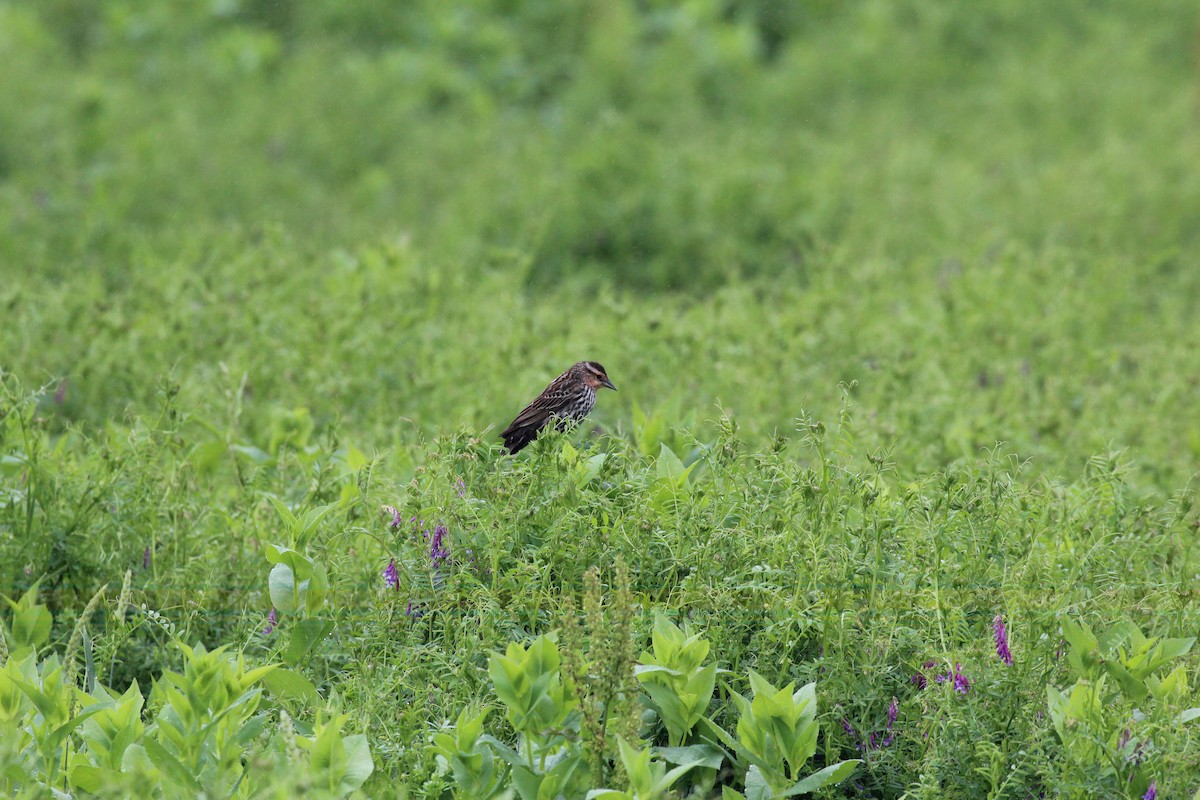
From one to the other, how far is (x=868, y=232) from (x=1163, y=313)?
200 cm

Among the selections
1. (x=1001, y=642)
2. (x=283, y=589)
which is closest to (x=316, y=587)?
(x=283, y=589)

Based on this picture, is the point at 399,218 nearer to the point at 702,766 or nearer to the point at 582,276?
the point at 582,276

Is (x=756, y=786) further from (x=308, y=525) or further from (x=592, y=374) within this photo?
(x=592, y=374)

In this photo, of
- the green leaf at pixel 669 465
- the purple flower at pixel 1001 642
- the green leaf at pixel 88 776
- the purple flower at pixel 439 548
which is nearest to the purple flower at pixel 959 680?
the purple flower at pixel 1001 642

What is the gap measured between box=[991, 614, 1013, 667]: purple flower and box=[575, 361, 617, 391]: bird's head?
2.03 meters

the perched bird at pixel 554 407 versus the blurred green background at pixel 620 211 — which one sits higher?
the perched bird at pixel 554 407

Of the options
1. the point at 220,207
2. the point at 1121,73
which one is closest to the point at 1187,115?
the point at 1121,73

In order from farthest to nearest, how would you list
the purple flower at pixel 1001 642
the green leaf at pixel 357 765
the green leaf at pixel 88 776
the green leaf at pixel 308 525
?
the green leaf at pixel 308 525
the purple flower at pixel 1001 642
the green leaf at pixel 88 776
the green leaf at pixel 357 765

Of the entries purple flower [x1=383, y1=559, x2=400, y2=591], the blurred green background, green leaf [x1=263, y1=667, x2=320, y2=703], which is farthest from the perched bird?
green leaf [x1=263, y1=667, x2=320, y2=703]

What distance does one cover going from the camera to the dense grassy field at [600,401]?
3371mm

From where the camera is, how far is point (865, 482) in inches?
152

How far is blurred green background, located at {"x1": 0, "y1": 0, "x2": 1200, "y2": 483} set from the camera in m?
6.30

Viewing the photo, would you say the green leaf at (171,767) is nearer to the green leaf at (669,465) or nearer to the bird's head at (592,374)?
the green leaf at (669,465)

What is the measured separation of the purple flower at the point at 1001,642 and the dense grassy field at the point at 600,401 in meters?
0.01
